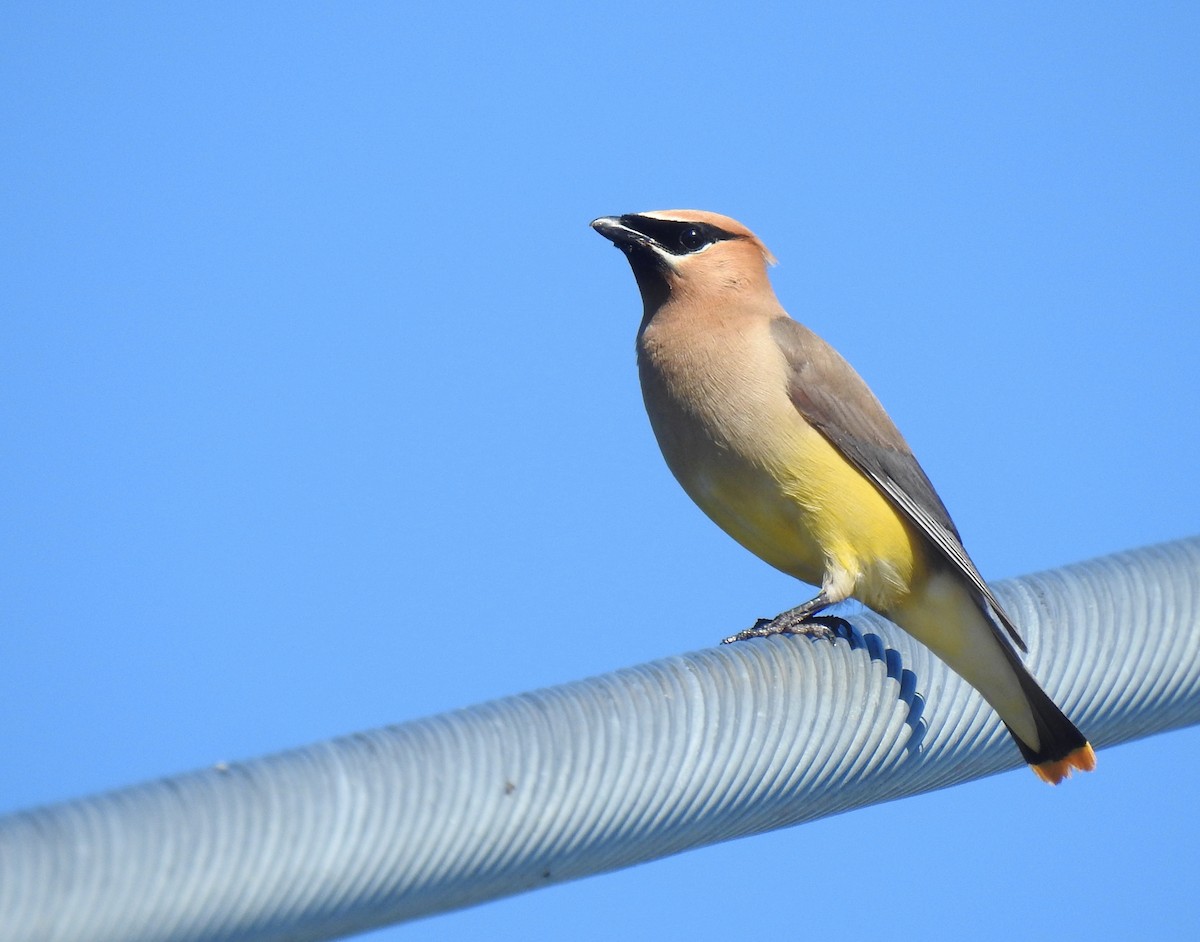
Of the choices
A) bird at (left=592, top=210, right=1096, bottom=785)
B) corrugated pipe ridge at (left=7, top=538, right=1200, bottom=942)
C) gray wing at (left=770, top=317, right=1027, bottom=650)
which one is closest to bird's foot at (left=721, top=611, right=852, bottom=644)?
bird at (left=592, top=210, right=1096, bottom=785)

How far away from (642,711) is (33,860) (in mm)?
830

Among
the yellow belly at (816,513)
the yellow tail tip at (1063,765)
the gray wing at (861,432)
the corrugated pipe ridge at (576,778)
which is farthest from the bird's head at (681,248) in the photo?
the corrugated pipe ridge at (576,778)

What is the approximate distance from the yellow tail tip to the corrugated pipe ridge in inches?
25.3

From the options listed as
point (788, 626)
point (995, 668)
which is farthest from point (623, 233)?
point (995, 668)

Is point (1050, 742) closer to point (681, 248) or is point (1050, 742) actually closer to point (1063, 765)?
point (1063, 765)

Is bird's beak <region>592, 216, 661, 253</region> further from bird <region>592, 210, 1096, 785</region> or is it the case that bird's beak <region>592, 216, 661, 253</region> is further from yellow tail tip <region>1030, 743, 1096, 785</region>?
yellow tail tip <region>1030, 743, 1096, 785</region>

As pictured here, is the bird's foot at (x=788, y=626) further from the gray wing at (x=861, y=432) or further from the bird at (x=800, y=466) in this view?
the gray wing at (x=861, y=432)

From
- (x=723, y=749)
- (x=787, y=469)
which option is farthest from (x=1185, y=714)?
(x=787, y=469)

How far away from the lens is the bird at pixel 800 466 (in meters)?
3.97

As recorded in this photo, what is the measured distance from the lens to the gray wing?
4.08 m

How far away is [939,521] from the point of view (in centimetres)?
412

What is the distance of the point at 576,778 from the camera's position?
6.64ft

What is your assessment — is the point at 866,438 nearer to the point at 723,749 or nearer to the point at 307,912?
the point at 723,749

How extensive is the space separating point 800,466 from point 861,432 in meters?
0.28
